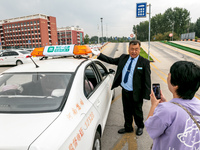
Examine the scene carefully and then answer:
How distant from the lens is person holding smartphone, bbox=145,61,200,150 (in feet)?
3.26

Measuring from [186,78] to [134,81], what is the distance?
1.69m

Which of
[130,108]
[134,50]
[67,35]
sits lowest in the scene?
[130,108]

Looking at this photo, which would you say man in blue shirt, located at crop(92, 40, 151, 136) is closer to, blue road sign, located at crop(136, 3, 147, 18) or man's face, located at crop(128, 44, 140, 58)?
man's face, located at crop(128, 44, 140, 58)

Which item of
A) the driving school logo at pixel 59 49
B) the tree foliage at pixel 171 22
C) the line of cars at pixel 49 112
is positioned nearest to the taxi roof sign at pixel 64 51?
the driving school logo at pixel 59 49

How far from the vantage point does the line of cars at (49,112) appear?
3.94ft

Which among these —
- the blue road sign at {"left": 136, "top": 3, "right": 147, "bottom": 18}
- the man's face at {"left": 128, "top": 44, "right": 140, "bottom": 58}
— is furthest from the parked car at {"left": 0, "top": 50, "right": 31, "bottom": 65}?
the man's face at {"left": 128, "top": 44, "right": 140, "bottom": 58}

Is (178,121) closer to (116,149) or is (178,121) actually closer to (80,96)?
(80,96)

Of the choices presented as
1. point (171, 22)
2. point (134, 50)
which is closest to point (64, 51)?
point (134, 50)

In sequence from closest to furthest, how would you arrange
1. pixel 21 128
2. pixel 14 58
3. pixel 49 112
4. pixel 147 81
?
pixel 21 128 → pixel 49 112 → pixel 147 81 → pixel 14 58

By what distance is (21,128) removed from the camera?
4.22ft

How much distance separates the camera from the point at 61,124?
1.38 m

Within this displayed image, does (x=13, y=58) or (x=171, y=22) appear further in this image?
(x=171, y=22)

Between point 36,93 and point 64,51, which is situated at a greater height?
point 64,51

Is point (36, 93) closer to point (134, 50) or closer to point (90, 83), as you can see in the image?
point (90, 83)
